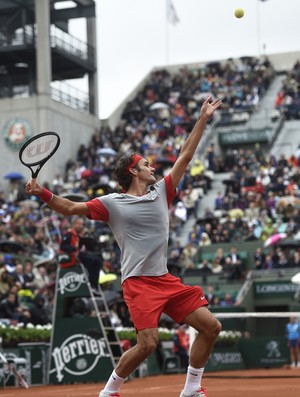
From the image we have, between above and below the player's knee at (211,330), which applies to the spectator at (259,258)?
below

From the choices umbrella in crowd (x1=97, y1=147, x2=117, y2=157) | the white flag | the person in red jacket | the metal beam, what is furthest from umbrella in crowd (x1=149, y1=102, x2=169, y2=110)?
the person in red jacket

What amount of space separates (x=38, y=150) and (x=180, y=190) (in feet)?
94.6

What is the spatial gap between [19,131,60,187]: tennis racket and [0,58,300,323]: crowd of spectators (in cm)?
1179

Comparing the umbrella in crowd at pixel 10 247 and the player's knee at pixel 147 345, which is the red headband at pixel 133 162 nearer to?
the player's knee at pixel 147 345

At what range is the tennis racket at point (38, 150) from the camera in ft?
29.6

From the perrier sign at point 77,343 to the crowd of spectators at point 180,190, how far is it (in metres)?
2.52

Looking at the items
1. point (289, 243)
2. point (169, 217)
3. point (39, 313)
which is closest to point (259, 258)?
point (289, 243)

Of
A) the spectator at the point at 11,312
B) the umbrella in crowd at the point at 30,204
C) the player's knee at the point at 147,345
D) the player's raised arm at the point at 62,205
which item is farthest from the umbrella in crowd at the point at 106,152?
the player's knee at the point at 147,345

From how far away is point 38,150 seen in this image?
916 centimetres

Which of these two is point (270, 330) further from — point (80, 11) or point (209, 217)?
point (80, 11)

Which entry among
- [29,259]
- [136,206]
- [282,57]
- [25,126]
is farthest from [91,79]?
[136,206]

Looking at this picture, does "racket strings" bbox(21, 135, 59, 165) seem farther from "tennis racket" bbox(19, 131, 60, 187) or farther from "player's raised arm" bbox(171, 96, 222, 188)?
"player's raised arm" bbox(171, 96, 222, 188)

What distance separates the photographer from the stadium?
59.9ft

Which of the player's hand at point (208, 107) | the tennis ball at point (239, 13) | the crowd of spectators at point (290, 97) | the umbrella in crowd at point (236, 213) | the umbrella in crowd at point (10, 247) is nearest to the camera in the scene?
the player's hand at point (208, 107)
